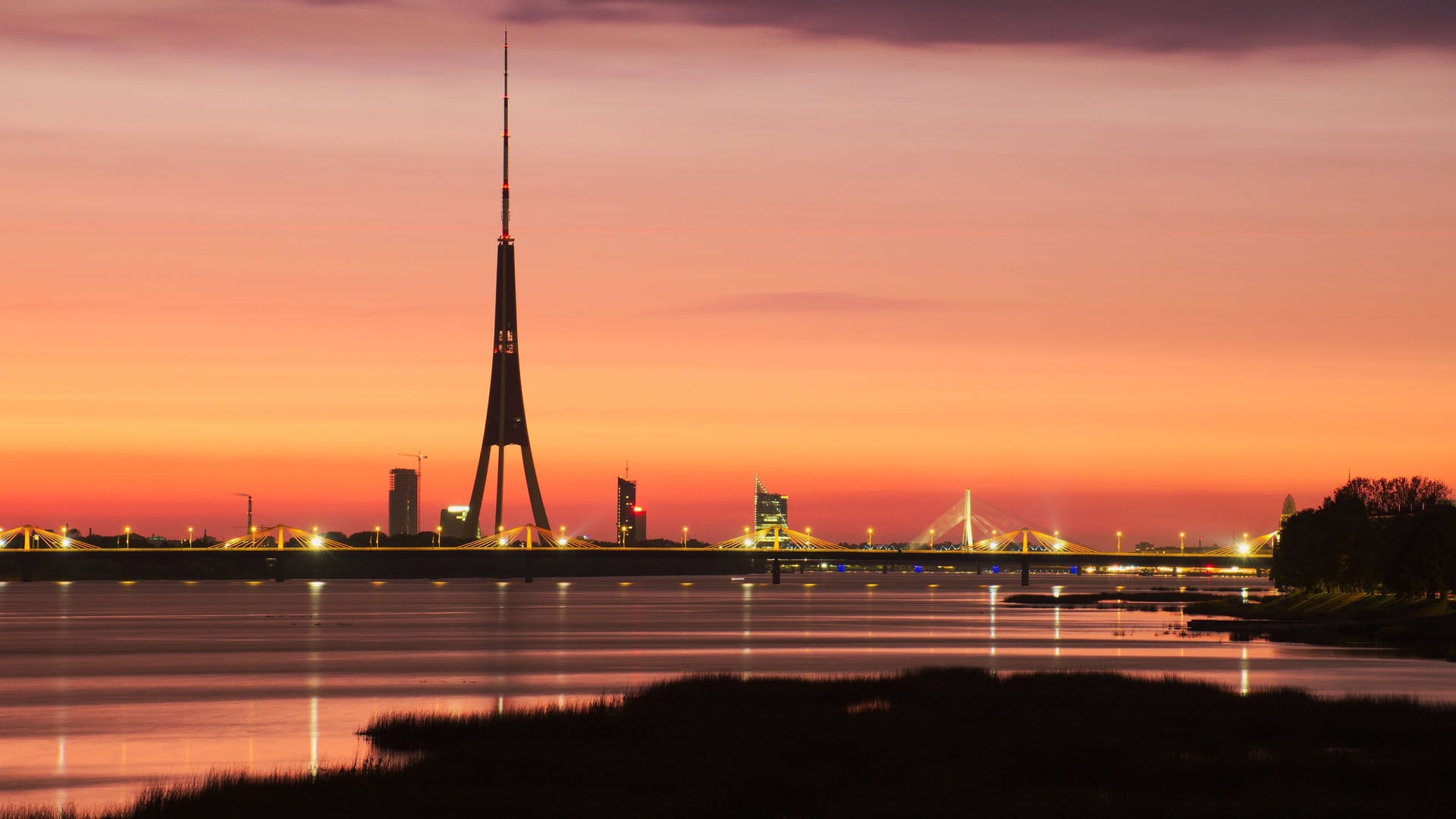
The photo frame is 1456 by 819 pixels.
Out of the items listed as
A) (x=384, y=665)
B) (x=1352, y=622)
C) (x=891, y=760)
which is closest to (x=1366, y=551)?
(x=1352, y=622)

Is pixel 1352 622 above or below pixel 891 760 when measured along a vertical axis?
below

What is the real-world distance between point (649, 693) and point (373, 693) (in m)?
14.7

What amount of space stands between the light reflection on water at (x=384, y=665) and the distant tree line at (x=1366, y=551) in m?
14.1

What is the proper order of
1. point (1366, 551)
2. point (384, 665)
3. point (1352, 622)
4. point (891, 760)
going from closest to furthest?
point (891, 760) → point (384, 665) → point (1352, 622) → point (1366, 551)

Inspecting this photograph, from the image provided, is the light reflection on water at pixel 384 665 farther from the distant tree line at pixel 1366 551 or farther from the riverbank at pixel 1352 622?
the distant tree line at pixel 1366 551

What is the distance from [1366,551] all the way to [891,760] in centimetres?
10418

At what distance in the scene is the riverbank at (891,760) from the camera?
34000 mm

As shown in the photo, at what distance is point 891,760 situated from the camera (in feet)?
133

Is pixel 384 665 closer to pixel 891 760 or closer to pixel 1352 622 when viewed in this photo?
pixel 891 760

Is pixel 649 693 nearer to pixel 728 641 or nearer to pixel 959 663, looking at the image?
pixel 959 663

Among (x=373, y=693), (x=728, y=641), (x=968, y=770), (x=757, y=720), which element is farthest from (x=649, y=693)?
(x=728, y=641)

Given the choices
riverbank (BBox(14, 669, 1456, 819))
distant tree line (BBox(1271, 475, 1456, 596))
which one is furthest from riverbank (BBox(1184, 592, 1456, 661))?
riverbank (BBox(14, 669, 1456, 819))

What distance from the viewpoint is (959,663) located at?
8456cm

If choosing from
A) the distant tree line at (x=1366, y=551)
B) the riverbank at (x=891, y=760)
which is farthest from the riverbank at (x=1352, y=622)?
the riverbank at (x=891, y=760)
